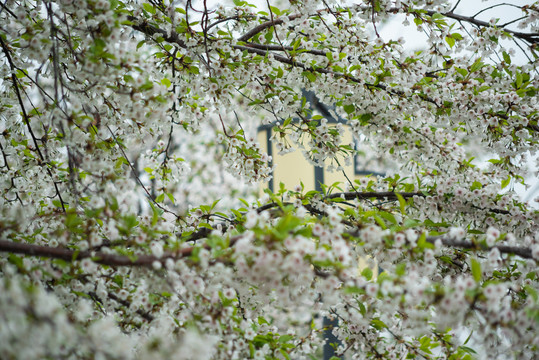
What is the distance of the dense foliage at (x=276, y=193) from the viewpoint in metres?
1.51

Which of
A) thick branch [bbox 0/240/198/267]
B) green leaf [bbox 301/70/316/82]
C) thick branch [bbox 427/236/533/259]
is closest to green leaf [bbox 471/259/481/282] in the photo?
thick branch [bbox 427/236/533/259]

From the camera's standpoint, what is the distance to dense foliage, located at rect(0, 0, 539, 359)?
1.51 metres

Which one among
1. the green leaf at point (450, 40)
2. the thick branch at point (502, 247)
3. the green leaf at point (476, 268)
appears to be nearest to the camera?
the green leaf at point (476, 268)

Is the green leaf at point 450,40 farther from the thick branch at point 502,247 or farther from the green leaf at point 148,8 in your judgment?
the green leaf at point 148,8

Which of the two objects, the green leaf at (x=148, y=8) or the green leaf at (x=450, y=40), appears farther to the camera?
the green leaf at (x=450, y=40)

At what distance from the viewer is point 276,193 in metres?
2.66

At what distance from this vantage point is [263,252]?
1385 millimetres

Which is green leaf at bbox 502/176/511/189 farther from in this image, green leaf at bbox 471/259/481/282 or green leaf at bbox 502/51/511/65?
green leaf at bbox 471/259/481/282

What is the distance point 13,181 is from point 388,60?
268 centimetres

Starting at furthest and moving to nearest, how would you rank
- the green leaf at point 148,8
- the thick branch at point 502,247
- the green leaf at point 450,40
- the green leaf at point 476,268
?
the green leaf at point 450,40, the green leaf at point 148,8, the thick branch at point 502,247, the green leaf at point 476,268

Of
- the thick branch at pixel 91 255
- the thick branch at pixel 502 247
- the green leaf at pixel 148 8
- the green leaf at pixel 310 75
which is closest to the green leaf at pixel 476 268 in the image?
the thick branch at pixel 502 247

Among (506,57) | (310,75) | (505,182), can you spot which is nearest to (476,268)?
(505,182)

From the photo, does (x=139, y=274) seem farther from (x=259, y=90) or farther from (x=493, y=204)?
(x=493, y=204)

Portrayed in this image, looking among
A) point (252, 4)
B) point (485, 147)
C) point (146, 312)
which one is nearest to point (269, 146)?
point (252, 4)
